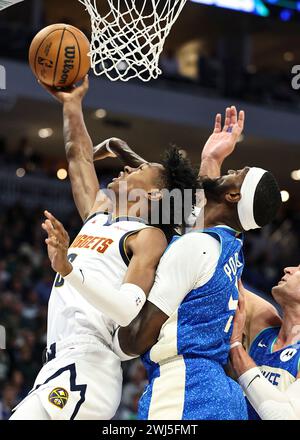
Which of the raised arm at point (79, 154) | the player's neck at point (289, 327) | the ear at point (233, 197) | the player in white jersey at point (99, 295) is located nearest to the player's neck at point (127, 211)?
the player in white jersey at point (99, 295)

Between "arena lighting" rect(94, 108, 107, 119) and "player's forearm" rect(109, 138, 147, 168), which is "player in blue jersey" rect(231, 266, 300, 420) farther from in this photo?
"arena lighting" rect(94, 108, 107, 119)

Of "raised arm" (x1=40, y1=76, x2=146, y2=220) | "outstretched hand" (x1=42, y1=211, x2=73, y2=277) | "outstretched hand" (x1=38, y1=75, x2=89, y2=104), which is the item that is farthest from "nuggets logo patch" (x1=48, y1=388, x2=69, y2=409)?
"outstretched hand" (x1=38, y1=75, x2=89, y2=104)

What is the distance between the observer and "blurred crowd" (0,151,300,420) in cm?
833

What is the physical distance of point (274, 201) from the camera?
3291mm

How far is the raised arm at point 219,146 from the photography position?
3748 millimetres

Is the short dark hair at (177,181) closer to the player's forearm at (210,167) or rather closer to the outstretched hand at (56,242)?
the player's forearm at (210,167)

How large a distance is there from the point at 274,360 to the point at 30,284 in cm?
671

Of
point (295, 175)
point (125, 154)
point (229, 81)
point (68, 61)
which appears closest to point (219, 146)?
point (125, 154)

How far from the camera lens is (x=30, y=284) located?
32.4 ft

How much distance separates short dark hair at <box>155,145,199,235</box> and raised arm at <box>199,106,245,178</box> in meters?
0.15

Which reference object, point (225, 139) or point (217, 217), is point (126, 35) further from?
point (217, 217)
